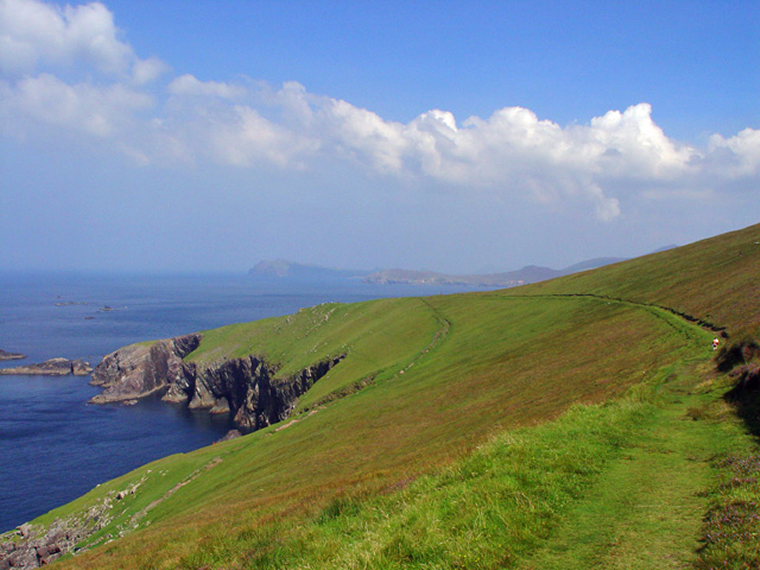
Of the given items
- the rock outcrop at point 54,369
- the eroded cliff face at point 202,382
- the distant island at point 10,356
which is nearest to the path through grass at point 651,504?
the eroded cliff face at point 202,382

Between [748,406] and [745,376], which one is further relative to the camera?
[745,376]

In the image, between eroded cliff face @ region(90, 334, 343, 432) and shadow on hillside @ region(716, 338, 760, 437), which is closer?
shadow on hillside @ region(716, 338, 760, 437)

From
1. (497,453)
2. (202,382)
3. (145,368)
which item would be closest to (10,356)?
(145,368)

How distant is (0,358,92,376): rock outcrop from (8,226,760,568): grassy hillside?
381 feet

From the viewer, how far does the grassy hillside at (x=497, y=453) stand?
10547 millimetres

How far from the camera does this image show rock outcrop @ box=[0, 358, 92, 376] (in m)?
150

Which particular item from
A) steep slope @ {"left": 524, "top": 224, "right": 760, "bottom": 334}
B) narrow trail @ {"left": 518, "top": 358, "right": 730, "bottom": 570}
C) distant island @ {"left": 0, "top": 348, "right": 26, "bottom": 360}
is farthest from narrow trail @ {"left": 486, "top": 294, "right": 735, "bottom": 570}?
distant island @ {"left": 0, "top": 348, "right": 26, "bottom": 360}

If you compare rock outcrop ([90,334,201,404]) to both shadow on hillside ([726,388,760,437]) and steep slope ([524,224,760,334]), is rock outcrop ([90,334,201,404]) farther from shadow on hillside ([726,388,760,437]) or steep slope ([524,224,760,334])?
shadow on hillside ([726,388,760,437])

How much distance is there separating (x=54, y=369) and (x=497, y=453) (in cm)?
Result: 17814

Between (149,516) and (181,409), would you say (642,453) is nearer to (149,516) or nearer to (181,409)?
(149,516)

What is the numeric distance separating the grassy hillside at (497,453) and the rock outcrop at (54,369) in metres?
116

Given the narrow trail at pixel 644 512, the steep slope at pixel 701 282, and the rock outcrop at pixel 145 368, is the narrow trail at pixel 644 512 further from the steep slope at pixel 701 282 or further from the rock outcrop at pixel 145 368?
the rock outcrop at pixel 145 368

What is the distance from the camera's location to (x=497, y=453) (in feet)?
49.3

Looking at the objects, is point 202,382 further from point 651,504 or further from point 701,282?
point 651,504
